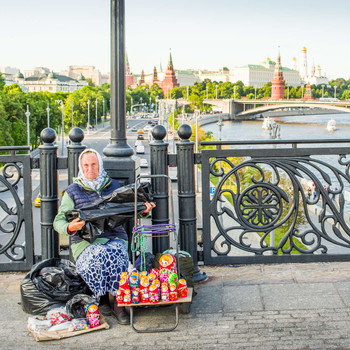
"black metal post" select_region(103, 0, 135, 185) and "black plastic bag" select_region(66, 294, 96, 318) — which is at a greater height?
"black metal post" select_region(103, 0, 135, 185)

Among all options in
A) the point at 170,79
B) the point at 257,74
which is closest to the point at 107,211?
the point at 170,79

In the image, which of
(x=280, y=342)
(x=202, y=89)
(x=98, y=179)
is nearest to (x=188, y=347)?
(x=280, y=342)

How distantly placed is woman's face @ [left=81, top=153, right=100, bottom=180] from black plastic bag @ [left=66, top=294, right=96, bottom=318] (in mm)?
837

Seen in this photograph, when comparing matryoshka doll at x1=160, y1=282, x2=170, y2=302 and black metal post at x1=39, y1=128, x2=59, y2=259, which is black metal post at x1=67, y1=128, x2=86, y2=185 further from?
matryoshka doll at x1=160, y1=282, x2=170, y2=302

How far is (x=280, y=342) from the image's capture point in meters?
3.36

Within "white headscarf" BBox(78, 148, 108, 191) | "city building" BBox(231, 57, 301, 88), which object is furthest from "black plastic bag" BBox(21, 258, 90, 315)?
"city building" BBox(231, 57, 301, 88)

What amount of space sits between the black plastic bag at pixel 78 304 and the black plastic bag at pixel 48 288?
7.3 inches

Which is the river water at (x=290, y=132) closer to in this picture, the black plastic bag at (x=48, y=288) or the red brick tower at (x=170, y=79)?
the black plastic bag at (x=48, y=288)

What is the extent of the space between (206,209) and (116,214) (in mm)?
1028

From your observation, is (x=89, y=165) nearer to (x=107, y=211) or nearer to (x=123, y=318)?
(x=107, y=211)

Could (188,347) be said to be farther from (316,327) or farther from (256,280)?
(256,280)

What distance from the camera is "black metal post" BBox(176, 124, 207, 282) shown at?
180 inches

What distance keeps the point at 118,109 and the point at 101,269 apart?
1.35 m

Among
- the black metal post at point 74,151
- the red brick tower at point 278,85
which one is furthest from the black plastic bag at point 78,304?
the red brick tower at point 278,85
